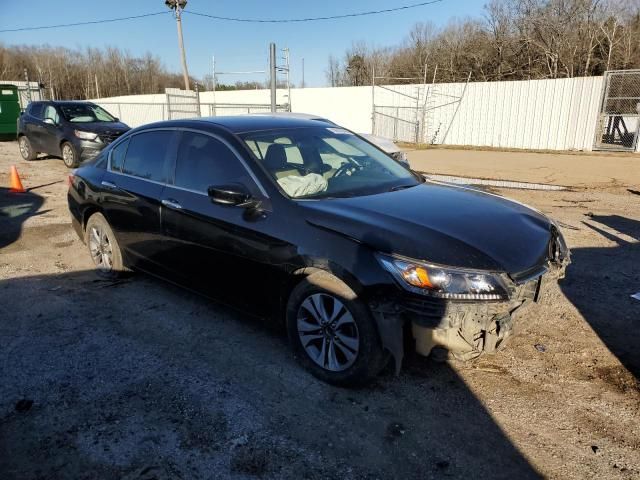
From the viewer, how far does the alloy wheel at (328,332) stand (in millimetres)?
2947

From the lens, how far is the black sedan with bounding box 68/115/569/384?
2703 millimetres

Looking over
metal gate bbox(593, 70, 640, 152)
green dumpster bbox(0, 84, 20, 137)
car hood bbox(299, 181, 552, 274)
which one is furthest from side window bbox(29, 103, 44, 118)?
metal gate bbox(593, 70, 640, 152)

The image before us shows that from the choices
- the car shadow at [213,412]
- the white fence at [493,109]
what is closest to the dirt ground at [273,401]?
the car shadow at [213,412]

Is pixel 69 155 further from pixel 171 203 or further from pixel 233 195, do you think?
pixel 233 195

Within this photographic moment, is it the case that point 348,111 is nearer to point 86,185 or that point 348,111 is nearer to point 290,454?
point 86,185

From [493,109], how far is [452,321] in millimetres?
21277

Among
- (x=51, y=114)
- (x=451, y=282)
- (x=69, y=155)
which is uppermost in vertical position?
(x=51, y=114)

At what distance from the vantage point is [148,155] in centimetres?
439

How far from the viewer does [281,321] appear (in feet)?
11.1

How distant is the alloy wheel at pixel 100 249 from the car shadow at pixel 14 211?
2.04 m

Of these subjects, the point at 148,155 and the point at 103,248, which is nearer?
the point at 148,155

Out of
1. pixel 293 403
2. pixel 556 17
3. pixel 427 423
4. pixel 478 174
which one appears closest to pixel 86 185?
pixel 293 403

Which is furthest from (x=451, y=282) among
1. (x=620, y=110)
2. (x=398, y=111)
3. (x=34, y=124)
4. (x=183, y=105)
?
(x=398, y=111)

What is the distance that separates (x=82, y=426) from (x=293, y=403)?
121cm
